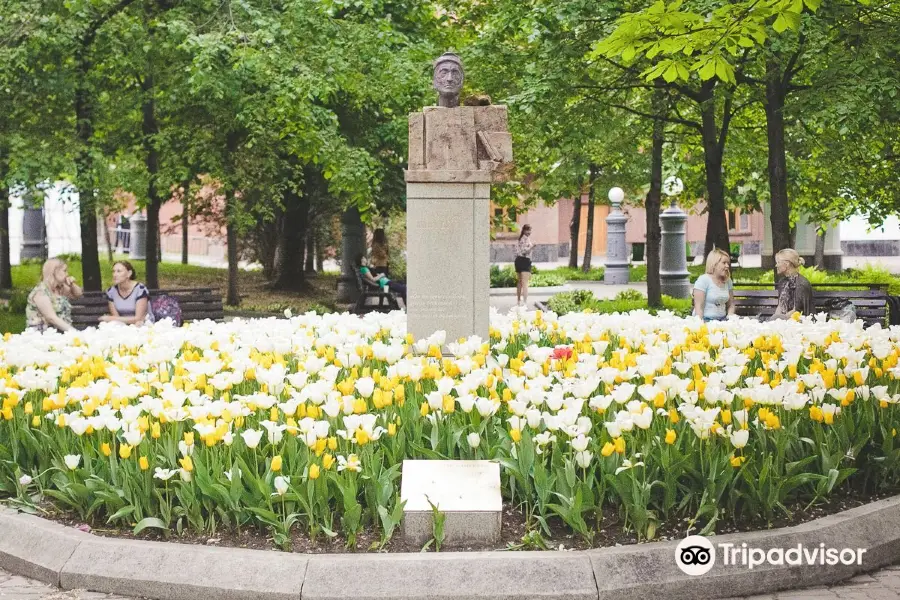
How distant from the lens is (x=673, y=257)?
102 feet

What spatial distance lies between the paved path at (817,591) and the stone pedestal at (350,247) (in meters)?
22.2

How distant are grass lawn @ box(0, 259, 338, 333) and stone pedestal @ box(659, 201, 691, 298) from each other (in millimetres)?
9505

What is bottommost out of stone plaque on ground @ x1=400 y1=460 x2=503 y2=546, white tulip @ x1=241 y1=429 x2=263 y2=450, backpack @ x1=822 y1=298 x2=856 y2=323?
stone plaque on ground @ x1=400 y1=460 x2=503 y2=546

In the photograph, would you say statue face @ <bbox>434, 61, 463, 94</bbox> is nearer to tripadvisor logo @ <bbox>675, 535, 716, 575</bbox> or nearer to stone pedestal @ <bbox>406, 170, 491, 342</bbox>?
stone pedestal @ <bbox>406, 170, 491, 342</bbox>

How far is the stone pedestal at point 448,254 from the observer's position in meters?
9.41

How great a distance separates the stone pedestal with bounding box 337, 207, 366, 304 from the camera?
27859 millimetres

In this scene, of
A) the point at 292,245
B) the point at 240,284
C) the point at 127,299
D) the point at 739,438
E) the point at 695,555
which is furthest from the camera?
the point at 240,284

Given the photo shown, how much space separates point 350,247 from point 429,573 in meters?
24.3

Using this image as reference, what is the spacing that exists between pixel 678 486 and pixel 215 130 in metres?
18.2

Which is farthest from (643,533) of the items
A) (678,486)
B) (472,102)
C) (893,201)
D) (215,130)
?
(893,201)

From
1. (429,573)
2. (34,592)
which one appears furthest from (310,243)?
(429,573)

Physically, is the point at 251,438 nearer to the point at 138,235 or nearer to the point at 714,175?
the point at 714,175

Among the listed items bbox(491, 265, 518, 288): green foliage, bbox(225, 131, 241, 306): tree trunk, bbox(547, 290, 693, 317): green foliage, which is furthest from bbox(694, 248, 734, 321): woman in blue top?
bbox(491, 265, 518, 288): green foliage

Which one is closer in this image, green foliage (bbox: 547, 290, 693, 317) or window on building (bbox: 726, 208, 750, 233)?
green foliage (bbox: 547, 290, 693, 317)
